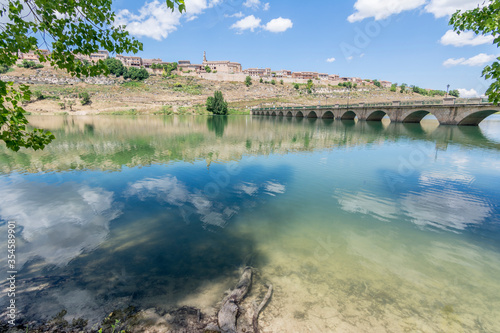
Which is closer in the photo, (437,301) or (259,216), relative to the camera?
(437,301)

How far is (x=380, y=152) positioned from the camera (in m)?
19.9

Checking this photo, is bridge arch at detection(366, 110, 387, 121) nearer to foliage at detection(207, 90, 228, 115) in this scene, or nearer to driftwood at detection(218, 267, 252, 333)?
foliage at detection(207, 90, 228, 115)

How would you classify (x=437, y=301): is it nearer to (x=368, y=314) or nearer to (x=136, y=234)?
(x=368, y=314)

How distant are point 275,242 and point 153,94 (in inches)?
5096

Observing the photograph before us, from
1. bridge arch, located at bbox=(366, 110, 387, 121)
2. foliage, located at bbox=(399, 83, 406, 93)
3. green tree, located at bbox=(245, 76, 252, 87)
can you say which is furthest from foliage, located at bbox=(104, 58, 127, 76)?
foliage, located at bbox=(399, 83, 406, 93)

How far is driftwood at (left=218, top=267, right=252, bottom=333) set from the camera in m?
Answer: 3.86

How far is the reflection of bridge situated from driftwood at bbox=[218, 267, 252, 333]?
46.7 m

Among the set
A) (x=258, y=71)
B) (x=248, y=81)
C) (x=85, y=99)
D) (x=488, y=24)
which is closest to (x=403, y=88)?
(x=258, y=71)

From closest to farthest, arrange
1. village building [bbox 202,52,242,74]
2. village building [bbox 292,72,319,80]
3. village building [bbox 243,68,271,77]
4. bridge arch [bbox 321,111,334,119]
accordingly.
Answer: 1. bridge arch [bbox 321,111,334,119]
2. village building [bbox 202,52,242,74]
3. village building [bbox 243,68,271,77]
4. village building [bbox 292,72,319,80]

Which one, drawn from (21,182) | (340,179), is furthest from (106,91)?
(340,179)

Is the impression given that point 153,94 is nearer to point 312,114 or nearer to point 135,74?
point 135,74

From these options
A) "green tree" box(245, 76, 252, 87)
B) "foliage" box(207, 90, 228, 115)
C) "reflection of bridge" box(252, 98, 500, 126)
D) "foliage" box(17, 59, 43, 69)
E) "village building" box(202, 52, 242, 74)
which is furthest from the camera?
"village building" box(202, 52, 242, 74)

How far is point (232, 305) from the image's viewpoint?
4238 mm

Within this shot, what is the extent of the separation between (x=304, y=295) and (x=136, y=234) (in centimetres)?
517
